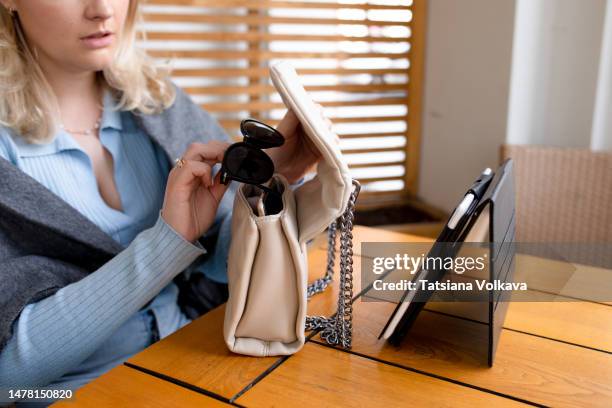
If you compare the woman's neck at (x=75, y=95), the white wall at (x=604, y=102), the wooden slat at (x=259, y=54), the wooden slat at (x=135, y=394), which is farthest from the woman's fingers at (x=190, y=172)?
the white wall at (x=604, y=102)

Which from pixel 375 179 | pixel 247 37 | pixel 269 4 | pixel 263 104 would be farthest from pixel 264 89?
pixel 375 179

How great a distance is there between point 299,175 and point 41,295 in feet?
1.27

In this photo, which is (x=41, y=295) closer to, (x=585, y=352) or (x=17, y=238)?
(x=17, y=238)

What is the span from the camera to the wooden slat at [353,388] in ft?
1.77

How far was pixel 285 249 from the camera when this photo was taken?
593mm

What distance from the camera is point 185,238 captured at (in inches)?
29.0

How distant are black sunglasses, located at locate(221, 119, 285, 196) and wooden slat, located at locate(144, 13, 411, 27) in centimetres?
164

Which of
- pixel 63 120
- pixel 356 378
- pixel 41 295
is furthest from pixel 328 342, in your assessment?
pixel 63 120

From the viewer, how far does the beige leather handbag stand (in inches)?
Answer: 21.9

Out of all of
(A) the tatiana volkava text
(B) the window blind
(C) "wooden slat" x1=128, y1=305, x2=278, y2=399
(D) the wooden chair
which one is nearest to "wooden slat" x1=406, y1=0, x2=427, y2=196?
(B) the window blind

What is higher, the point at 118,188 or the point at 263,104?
the point at 263,104

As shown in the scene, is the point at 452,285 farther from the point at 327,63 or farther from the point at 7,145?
the point at 327,63

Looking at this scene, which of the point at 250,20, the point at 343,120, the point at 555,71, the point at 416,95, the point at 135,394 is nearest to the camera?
the point at 135,394

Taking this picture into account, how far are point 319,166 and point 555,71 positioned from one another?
1.76 m
